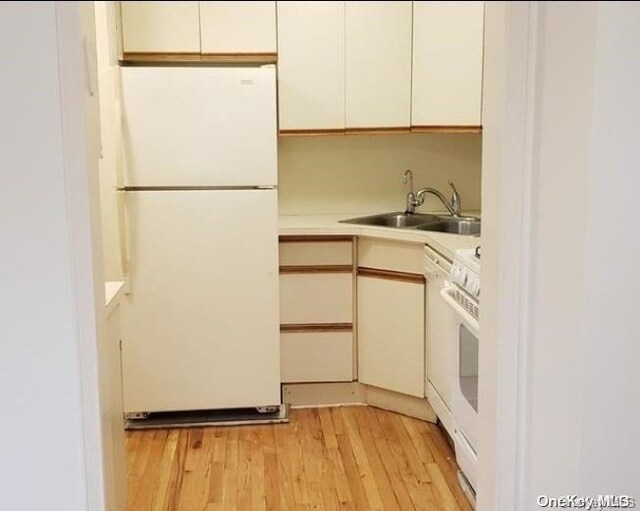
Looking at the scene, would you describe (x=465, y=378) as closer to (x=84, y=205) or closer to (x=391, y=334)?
(x=391, y=334)

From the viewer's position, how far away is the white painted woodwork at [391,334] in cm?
335

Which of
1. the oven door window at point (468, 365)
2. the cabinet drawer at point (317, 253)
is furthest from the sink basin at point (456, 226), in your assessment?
the oven door window at point (468, 365)

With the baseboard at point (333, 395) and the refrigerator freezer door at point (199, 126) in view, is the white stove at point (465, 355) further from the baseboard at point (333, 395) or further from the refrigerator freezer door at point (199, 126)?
the refrigerator freezer door at point (199, 126)

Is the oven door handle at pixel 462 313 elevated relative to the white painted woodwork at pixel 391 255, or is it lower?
lower

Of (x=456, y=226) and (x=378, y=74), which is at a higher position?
(x=378, y=74)

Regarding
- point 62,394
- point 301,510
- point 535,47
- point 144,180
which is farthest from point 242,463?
point 535,47

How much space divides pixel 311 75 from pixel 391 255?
3.07 ft

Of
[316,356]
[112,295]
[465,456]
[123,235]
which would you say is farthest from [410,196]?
[112,295]

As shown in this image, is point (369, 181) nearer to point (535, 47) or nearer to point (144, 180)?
point (144, 180)

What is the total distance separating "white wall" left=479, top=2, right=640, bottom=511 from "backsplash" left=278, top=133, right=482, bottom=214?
8.00ft

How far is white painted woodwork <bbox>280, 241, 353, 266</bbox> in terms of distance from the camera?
11.4ft

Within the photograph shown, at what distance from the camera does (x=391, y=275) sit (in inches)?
134

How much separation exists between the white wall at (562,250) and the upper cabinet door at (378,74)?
6.79 ft

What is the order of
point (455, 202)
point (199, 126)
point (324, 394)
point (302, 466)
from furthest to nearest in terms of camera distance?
point (455, 202)
point (324, 394)
point (199, 126)
point (302, 466)
